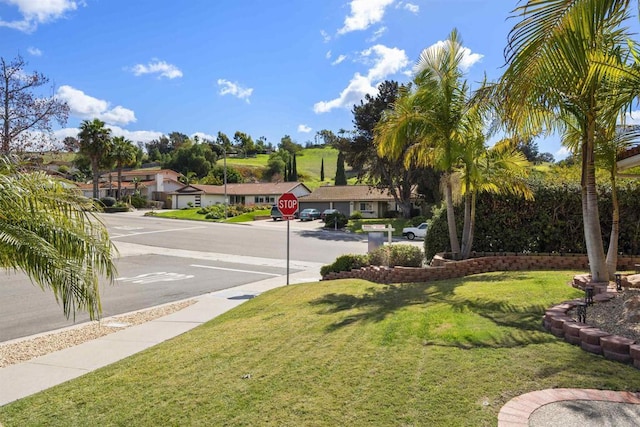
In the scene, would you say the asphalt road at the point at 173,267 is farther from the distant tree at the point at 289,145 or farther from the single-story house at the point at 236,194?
the distant tree at the point at 289,145

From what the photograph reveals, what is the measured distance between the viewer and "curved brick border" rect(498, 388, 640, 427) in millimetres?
3623

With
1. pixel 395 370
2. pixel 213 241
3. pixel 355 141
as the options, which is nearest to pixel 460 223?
pixel 395 370

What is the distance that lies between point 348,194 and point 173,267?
3811 cm

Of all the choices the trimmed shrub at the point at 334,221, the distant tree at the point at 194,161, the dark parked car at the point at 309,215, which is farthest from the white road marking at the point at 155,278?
the distant tree at the point at 194,161

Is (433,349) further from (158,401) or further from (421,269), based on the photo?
(421,269)

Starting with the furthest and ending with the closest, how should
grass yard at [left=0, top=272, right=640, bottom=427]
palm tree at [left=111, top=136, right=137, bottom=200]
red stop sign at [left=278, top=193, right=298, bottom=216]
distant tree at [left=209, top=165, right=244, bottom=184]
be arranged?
distant tree at [left=209, top=165, right=244, bottom=184], palm tree at [left=111, top=136, right=137, bottom=200], red stop sign at [left=278, top=193, right=298, bottom=216], grass yard at [left=0, top=272, right=640, bottom=427]

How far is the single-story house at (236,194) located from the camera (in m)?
68.9

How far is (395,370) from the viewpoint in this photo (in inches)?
188

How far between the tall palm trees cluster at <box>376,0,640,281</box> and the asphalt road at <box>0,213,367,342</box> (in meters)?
6.49

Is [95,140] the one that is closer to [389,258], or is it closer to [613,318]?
[389,258]

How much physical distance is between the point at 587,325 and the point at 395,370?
7.98ft

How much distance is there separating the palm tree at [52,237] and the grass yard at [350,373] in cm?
129

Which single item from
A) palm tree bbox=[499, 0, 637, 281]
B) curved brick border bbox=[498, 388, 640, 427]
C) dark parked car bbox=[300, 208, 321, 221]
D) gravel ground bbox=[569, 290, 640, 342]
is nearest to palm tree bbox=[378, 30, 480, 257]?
palm tree bbox=[499, 0, 637, 281]

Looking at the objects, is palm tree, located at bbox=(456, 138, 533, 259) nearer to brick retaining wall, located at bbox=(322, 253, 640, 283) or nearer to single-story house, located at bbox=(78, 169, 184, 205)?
brick retaining wall, located at bbox=(322, 253, 640, 283)
